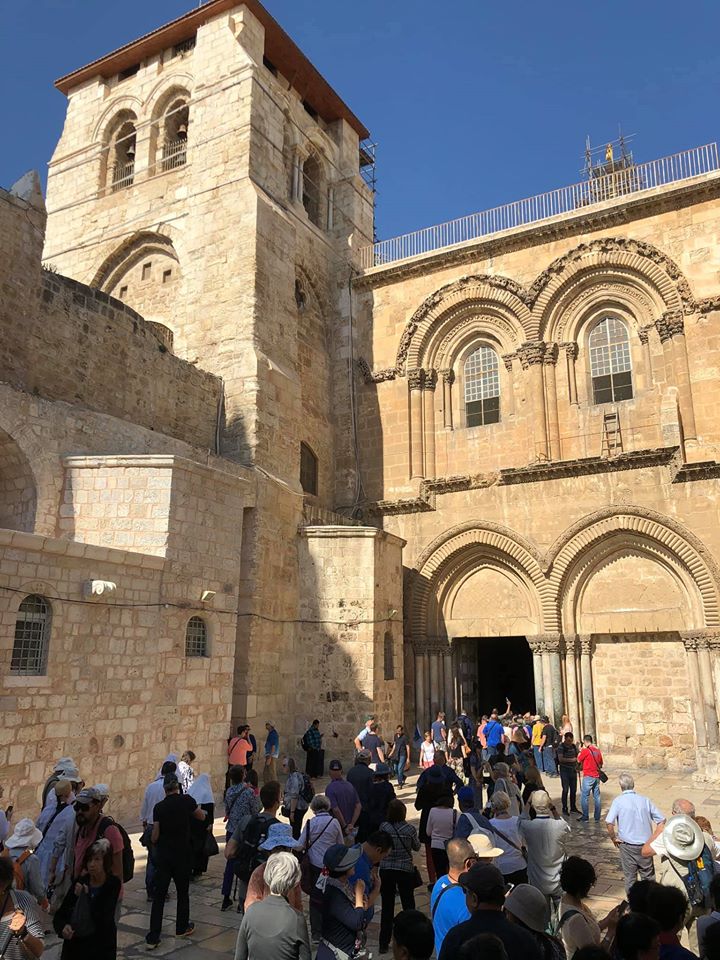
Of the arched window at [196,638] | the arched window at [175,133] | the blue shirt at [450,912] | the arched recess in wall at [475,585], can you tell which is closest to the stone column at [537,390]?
the arched recess in wall at [475,585]

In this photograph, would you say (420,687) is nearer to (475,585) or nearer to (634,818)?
(475,585)

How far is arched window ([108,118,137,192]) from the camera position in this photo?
70.7 ft

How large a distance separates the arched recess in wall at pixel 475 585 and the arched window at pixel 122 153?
1362 centimetres

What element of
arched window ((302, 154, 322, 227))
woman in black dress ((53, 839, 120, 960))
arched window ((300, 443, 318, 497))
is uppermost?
arched window ((302, 154, 322, 227))

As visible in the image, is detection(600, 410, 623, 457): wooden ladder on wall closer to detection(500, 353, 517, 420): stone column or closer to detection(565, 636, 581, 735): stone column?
detection(500, 353, 517, 420): stone column

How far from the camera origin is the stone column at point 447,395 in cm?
1862

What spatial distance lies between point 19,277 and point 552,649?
40.5ft

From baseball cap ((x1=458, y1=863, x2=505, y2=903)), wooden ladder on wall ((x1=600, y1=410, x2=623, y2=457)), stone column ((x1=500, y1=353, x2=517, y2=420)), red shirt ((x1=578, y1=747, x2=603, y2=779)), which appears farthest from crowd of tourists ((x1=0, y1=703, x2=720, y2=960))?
stone column ((x1=500, y1=353, x2=517, y2=420))

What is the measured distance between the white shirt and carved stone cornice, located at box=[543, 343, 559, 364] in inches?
513

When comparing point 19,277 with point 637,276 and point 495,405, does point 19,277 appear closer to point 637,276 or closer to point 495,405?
point 495,405

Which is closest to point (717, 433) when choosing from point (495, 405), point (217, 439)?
point (495, 405)

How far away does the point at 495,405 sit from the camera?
18172 millimetres

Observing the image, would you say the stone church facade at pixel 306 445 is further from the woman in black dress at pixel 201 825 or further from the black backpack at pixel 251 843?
the black backpack at pixel 251 843

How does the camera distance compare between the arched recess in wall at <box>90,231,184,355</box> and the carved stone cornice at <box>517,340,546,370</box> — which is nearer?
the carved stone cornice at <box>517,340,546,370</box>
